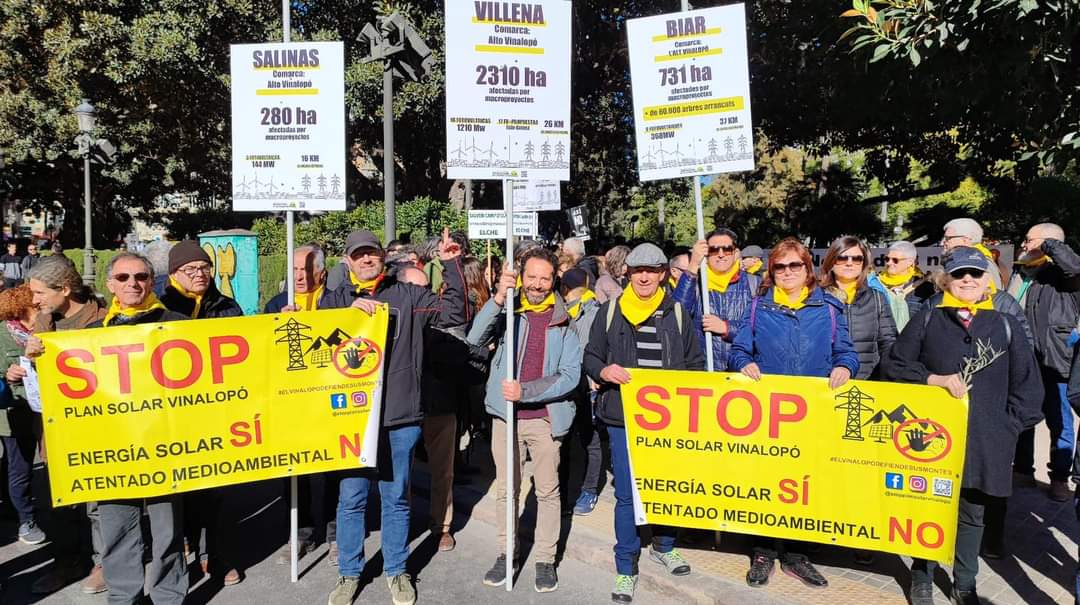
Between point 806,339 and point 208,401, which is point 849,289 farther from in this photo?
point 208,401

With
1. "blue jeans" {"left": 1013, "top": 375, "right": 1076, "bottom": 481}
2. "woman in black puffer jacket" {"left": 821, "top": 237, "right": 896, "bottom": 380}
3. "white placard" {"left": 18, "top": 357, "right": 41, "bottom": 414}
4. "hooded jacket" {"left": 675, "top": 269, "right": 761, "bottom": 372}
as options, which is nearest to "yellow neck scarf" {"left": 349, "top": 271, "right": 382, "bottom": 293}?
"white placard" {"left": 18, "top": 357, "right": 41, "bottom": 414}

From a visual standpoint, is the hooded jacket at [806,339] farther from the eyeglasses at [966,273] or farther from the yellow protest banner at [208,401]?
the yellow protest banner at [208,401]

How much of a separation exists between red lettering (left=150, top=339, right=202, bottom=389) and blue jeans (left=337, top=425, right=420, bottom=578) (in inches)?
40.3

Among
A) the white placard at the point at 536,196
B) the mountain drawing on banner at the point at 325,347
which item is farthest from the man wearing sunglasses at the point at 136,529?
the white placard at the point at 536,196

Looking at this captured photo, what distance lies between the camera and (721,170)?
4805 mm

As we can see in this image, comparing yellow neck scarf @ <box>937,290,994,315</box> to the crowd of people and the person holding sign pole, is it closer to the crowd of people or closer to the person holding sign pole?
the crowd of people

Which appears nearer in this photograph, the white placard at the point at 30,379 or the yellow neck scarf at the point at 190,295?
the white placard at the point at 30,379

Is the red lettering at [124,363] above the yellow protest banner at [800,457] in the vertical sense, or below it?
above

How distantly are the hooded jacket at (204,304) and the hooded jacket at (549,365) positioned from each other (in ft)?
5.12

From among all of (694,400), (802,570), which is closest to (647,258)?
(694,400)

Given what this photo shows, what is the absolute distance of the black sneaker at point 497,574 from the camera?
4.75 meters

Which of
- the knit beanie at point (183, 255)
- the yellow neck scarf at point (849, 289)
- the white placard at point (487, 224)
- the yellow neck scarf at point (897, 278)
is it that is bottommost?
the yellow neck scarf at point (849, 289)

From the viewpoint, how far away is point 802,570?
4.58 metres

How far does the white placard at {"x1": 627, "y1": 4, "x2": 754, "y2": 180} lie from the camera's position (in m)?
4.69
